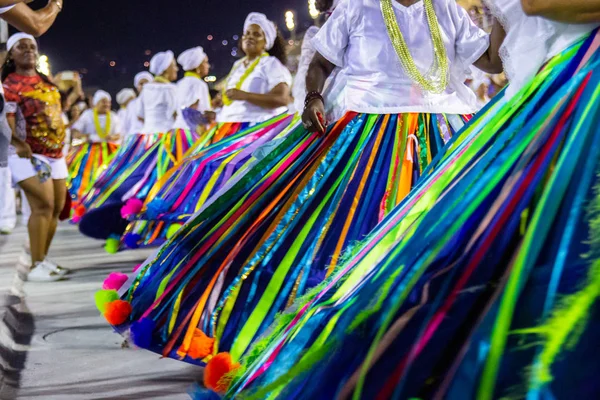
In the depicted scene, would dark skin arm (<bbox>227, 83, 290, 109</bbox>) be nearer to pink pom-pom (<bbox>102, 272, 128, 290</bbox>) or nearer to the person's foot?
the person's foot

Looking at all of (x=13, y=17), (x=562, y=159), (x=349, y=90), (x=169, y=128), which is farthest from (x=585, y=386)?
(x=169, y=128)

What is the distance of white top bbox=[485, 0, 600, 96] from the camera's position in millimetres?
1657

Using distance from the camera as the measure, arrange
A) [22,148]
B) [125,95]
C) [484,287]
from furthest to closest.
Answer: [125,95]
[22,148]
[484,287]

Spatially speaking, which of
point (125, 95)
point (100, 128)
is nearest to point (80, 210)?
point (100, 128)

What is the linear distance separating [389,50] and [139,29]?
51.0 feet

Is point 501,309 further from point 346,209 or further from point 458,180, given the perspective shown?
point 346,209

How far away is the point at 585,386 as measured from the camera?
1.13m

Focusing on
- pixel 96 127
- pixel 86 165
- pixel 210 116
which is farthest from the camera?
pixel 96 127

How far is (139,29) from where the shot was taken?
1778 centimetres

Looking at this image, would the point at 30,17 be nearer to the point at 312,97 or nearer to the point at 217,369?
the point at 312,97

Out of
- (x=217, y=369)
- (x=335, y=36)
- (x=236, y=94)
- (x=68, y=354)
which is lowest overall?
(x=68, y=354)

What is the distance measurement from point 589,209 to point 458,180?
29 cm

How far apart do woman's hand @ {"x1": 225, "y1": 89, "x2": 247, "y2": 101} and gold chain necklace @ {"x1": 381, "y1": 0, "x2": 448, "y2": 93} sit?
2.89 metres

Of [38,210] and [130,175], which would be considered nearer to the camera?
[38,210]
